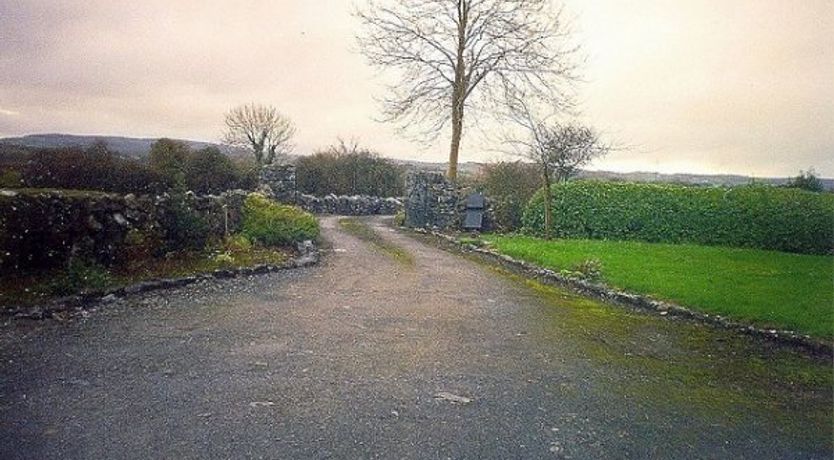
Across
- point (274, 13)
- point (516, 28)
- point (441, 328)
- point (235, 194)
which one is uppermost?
point (516, 28)

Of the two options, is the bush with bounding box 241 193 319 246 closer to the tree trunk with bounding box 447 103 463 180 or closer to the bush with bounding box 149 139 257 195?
the bush with bounding box 149 139 257 195

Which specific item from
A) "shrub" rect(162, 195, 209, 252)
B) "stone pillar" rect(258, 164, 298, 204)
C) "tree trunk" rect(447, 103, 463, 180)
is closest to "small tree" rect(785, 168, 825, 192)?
"tree trunk" rect(447, 103, 463, 180)

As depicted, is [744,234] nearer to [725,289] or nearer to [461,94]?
[725,289]

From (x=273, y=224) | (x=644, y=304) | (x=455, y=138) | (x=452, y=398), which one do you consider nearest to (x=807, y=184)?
(x=644, y=304)

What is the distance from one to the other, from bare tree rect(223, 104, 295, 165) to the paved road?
76.1 ft

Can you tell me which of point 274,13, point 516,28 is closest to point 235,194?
point 274,13

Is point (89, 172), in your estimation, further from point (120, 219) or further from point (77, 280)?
point (77, 280)

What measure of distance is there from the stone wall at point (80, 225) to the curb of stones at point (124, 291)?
999 mm

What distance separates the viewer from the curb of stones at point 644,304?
5371 millimetres

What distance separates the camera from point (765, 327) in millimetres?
5832

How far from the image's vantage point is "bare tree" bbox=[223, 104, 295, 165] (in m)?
28.5

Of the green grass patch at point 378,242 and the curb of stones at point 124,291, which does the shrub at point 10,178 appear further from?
the green grass patch at point 378,242

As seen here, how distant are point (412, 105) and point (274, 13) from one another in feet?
28.0

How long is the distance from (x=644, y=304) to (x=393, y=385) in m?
4.29
